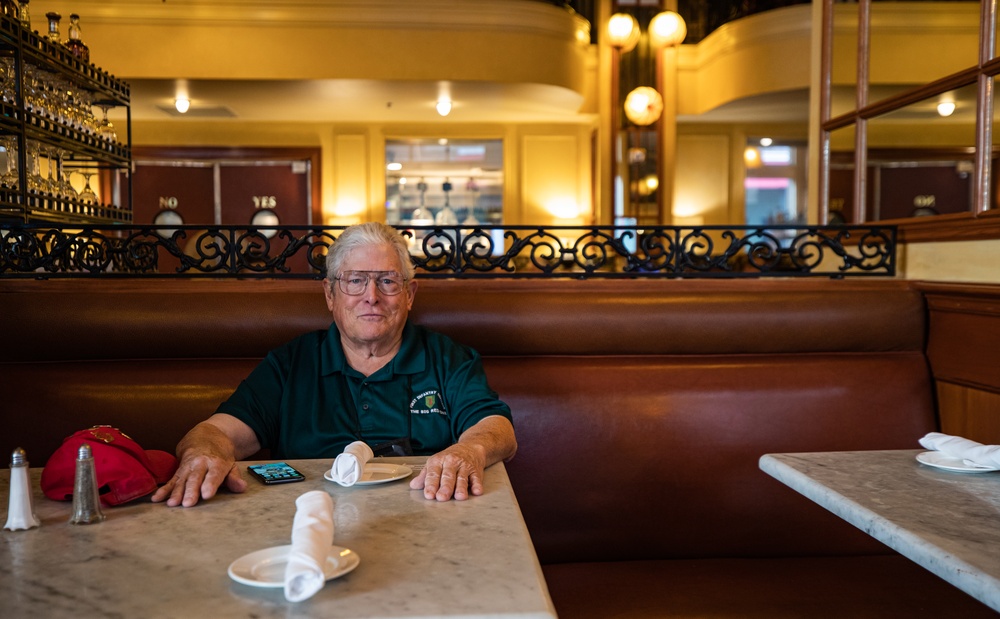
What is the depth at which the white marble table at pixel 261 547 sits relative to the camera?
974 mm

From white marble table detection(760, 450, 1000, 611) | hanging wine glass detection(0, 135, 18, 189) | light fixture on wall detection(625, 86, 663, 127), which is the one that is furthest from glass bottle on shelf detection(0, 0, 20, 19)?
light fixture on wall detection(625, 86, 663, 127)

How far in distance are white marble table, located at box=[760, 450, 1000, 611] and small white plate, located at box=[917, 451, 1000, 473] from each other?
12 millimetres

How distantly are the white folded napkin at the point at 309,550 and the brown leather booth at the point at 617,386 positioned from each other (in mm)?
1146

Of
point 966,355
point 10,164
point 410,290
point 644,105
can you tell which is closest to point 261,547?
point 410,290

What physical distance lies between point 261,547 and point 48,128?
2.64 metres

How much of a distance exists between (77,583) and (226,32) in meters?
7.18

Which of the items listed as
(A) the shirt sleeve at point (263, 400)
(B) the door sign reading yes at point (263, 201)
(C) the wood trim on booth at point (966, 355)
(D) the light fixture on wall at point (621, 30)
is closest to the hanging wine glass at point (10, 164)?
(A) the shirt sleeve at point (263, 400)

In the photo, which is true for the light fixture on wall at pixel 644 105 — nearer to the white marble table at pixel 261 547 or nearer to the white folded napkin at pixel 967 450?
the white folded napkin at pixel 967 450

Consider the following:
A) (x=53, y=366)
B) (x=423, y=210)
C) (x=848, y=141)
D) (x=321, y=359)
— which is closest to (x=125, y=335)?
(x=53, y=366)

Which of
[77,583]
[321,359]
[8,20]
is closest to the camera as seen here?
[77,583]

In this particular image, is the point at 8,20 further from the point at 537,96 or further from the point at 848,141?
the point at 537,96

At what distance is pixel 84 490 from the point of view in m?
1.28

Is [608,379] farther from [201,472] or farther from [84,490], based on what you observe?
[84,490]

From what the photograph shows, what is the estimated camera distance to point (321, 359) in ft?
6.74
